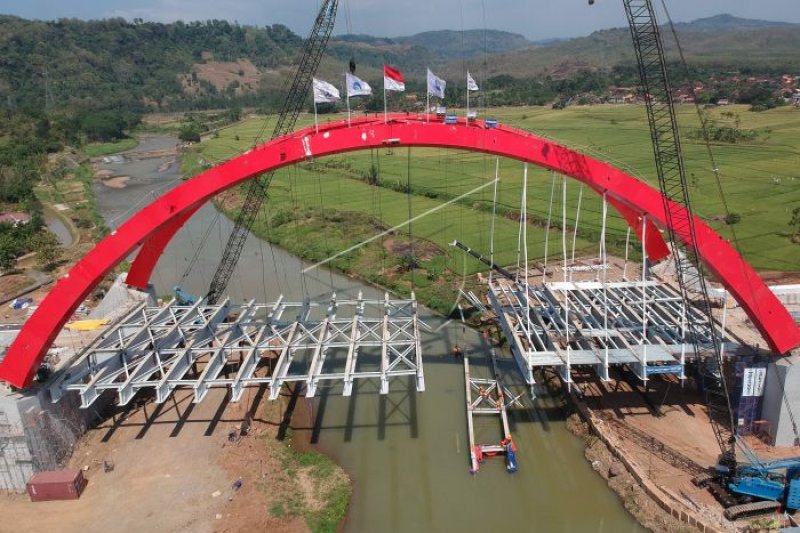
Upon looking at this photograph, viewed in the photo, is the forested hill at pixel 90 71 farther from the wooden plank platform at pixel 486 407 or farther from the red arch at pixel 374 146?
the wooden plank platform at pixel 486 407

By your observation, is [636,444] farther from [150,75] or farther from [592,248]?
[150,75]

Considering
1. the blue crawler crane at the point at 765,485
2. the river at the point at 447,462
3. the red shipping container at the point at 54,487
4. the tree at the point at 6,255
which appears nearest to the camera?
the blue crawler crane at the point at 765,485

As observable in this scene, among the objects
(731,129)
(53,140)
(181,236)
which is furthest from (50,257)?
(731,129)

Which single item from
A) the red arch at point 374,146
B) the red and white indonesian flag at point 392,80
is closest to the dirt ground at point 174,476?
the red arch at point 374,146

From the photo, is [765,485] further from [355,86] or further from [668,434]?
[355,86]

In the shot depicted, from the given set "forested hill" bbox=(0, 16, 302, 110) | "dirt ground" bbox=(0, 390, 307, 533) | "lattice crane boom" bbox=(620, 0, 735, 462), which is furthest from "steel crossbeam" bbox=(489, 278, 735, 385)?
"forested hill" bbox=(0, 16, 302, 110)

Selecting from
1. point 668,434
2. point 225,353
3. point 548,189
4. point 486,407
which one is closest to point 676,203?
point 668,434

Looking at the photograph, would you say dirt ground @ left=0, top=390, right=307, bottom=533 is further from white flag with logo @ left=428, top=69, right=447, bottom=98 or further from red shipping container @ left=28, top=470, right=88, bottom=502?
white flag with logo @ left=428, top=69, right=447, bottom=98
